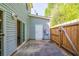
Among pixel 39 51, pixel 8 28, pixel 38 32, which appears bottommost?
pixel 39 51

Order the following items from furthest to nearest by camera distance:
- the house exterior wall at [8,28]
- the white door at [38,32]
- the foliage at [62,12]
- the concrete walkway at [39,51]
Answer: the white door at [38,32], the foliage at [62,12], the concrete walkway at [39,51], the house exterior wall at [8,28]

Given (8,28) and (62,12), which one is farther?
(62,12)

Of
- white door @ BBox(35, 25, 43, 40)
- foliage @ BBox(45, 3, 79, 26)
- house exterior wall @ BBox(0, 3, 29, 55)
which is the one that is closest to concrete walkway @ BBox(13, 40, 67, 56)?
house exterior wall @ BBox(0, 3, 29, 55)

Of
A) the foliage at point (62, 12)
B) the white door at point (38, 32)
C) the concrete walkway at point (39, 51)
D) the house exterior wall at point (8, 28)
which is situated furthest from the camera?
the white door at point (38, 32)

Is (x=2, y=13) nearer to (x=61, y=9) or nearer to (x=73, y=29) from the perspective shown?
(x=73, y=29)

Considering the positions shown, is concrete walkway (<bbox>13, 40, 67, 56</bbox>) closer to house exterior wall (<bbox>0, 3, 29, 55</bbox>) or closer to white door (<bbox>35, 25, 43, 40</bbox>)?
house exterior wall (<bbox>0, 3, 29, 55</bbox>)

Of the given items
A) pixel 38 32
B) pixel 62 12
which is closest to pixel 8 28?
pixel 38 32

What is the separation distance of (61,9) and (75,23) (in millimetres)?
8657

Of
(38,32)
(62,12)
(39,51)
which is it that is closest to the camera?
(39,51)

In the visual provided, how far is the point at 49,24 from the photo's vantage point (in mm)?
14930

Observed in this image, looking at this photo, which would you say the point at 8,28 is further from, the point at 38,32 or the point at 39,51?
the point at 38,32

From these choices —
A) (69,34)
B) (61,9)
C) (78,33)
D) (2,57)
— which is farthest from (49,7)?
(2,57)

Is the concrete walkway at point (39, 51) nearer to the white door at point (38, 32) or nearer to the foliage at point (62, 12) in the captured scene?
the foliage at point (62, 12)

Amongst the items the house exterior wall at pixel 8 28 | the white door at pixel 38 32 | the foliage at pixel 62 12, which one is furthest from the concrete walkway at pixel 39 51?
the white door at pixel 38 32
